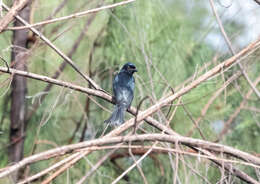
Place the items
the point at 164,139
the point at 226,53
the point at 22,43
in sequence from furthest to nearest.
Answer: the point at 22,43
the point at 226,53
the point at 164,139

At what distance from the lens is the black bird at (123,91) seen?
2803mm

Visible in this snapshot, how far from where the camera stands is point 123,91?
3049mm

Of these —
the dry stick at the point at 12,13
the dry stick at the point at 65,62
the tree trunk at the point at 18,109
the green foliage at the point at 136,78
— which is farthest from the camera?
the dry stick at the point at 65,62

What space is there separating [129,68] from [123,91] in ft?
1.05

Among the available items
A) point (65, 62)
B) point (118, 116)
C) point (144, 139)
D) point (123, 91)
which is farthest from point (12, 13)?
point (65, 62)

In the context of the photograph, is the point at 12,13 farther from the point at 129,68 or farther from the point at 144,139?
the point at 129,68

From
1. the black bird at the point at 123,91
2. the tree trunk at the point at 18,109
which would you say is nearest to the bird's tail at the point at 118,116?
the black bird at the point at 123,91

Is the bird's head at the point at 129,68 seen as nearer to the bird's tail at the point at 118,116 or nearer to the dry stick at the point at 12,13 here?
the bird's tail at the point at 118,116

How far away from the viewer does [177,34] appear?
147 inches

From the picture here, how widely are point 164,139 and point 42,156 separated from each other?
48 cm

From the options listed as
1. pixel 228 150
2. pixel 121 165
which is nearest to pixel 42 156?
pixel 228 150

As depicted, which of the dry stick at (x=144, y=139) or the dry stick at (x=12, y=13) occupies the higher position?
the dry stick at (x=12, y=13)

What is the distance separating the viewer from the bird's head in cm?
324

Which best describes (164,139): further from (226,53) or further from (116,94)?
(116,94)
